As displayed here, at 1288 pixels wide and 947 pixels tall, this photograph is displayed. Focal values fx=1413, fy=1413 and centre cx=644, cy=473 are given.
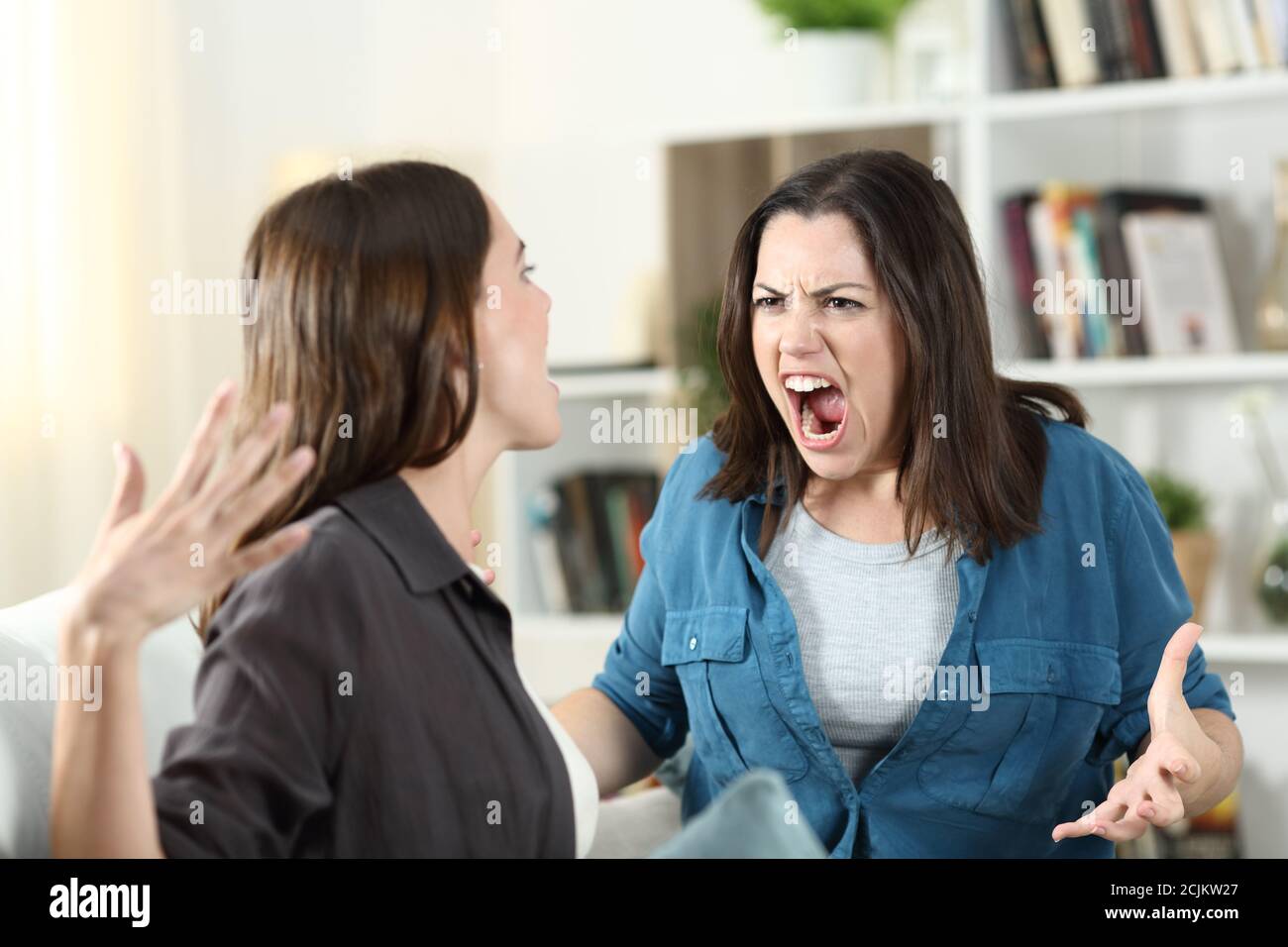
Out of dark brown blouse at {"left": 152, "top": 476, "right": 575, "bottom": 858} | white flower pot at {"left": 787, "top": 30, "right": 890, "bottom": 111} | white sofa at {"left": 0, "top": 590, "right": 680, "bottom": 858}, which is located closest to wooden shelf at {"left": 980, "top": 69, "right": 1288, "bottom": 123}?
white flower pot at {"left": 787, "top": 30, "right": 890, "bottom": 111}

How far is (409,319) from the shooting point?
Answer: 0.97m

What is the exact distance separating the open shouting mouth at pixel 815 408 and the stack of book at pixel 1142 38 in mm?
1196

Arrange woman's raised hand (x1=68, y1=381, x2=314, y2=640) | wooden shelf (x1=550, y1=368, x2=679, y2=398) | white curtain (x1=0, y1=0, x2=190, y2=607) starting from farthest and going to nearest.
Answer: wooden shelf (x1=550, y1=368, x2=679, y2=398)
white curtain (x1=0, y1=0, x2=190, y2=607)
woman's raised hand (x1=68, y1=381, x2=314, y2=640)

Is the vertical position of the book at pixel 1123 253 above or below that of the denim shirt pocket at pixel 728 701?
above

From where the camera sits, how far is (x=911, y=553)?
55.1 inches

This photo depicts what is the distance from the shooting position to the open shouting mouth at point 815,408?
1402 millimetres

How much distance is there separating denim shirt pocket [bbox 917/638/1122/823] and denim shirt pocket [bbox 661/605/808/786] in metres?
0.14

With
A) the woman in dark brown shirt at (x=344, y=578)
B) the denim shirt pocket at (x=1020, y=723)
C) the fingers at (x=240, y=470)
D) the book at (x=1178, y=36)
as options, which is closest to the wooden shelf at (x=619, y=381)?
the book at (x=1178, y=36)

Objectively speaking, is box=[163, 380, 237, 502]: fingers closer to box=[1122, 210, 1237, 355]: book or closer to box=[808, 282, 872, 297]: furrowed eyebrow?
box=[808, 282, 872, 297]: furrowed eyebrow

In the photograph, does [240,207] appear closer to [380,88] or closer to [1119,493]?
[380,88]

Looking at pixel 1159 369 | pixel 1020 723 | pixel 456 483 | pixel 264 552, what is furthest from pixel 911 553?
pixel 1159 369

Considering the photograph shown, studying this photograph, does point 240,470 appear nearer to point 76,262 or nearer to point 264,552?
point 264,552

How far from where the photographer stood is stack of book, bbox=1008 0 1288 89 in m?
2.26

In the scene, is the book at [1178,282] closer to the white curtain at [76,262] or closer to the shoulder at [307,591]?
the white curtain at [76,262]
